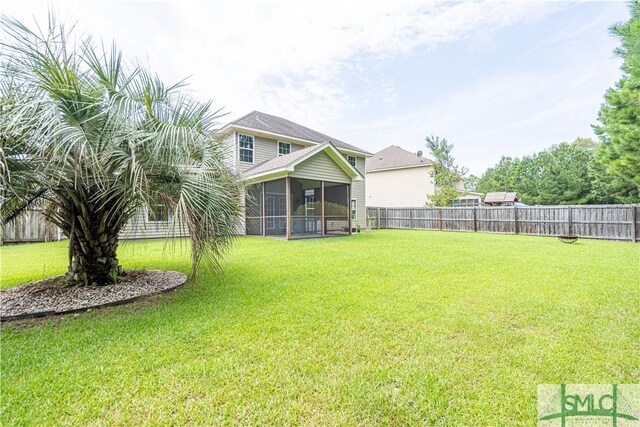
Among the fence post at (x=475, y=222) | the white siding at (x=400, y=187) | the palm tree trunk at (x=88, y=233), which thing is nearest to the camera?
the palm tree trunk at (x=88, y=233)

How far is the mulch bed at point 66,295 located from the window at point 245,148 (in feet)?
32.8

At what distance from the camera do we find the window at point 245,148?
1408cm

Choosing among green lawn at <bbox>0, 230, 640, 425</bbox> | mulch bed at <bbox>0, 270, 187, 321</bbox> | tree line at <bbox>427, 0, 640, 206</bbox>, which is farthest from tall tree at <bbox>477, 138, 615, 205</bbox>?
mulch bed at <bbox>0, 270, 187, 321</bbox>

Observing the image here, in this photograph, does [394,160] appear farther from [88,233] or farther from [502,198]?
[88,233]

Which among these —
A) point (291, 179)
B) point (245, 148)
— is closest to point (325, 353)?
point (291, 179)

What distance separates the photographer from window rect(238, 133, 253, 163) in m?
14.1

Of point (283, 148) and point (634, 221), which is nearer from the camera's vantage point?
point (634, 221)

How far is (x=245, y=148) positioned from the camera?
14.3m

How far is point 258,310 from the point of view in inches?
145

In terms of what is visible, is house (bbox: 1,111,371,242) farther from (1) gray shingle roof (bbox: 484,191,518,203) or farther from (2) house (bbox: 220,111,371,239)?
(1) gray shingle roof (bbox: 484,191,518,203)

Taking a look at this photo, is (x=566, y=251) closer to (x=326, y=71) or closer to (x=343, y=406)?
(x=343, y=406)

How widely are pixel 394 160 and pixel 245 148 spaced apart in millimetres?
16412

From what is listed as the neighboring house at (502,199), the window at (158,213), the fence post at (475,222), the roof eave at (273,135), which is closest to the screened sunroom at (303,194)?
the roof eave at (273,135)

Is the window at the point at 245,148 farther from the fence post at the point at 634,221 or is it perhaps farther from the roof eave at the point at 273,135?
the fence post at the point at 634,221
